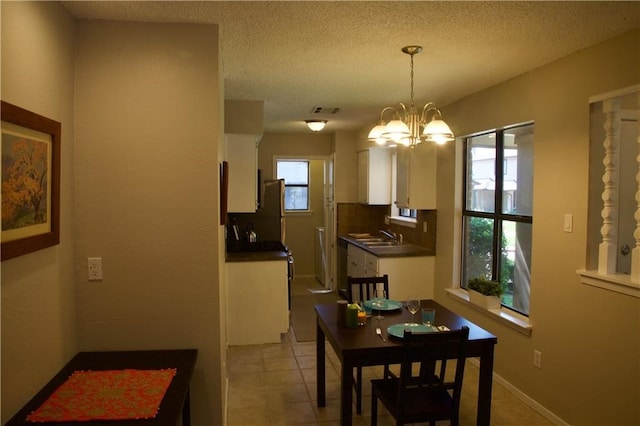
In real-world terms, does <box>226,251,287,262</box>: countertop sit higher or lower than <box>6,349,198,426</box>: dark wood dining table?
higher

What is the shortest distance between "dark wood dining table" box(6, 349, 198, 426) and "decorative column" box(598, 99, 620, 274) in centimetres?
247

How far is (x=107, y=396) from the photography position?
6.09 feet

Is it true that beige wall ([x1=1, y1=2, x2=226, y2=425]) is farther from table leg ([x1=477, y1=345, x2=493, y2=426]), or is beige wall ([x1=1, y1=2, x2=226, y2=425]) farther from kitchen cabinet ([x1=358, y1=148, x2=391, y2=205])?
kitchen cabinet ([x1=358, y1=148, x2=391, y2=205])

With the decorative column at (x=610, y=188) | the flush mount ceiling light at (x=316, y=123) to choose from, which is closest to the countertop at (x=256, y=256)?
the flush mount ceiling light at (x=316, y=123)

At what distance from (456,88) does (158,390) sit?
329cm

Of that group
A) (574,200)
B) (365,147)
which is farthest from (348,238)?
(574,200)

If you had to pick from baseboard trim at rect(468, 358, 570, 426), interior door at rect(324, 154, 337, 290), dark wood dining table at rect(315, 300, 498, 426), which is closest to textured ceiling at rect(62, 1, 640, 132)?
dark wood dining table at rect(315, 300, 498, 426)

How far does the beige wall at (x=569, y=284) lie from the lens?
2.54m

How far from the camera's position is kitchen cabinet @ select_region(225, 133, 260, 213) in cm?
452

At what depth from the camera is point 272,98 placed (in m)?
4.36

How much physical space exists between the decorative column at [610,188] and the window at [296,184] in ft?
18.4

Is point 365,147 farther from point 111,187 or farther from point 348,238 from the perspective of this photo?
point 111,187

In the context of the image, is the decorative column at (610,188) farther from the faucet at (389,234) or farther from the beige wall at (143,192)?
the faucet at (389,234)

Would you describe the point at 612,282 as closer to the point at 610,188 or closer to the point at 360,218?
the point at 610,188
